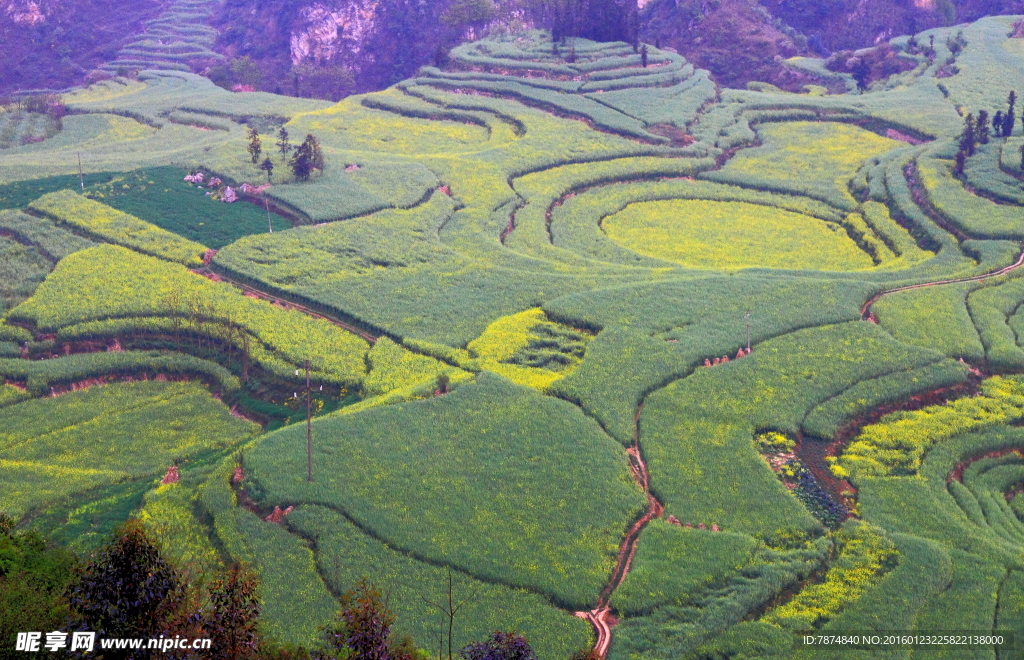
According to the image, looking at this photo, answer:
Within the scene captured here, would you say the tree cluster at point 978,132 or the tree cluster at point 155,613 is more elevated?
the tree cluster at point 978,132

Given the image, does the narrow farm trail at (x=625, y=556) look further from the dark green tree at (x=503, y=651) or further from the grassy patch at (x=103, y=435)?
the grassy patch at (x=103, y=435)

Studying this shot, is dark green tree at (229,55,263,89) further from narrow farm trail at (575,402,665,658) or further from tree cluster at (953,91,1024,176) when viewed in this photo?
narrow farm trail at (575,402,665,658)

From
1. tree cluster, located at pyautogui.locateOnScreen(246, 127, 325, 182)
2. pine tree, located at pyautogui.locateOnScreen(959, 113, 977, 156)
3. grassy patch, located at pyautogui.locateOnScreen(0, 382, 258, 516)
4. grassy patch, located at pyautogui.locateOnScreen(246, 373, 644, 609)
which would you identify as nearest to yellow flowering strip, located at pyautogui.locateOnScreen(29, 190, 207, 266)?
tree cluster, located at pyautogui.locateOnScreen(246, 127, 325, 182)

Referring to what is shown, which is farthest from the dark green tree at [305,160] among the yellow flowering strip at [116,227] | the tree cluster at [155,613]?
the tree cluster at [155,613]

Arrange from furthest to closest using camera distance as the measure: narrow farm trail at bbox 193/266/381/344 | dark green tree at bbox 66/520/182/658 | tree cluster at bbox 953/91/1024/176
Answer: tree cluster at bbox 953/91/1024/176 < narrow farm trail at bbox 193/266/381/344 < dark green tree at bbox 66/520/182/658

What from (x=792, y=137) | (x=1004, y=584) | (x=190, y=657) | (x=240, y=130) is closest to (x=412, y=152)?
(x=240, y=130)

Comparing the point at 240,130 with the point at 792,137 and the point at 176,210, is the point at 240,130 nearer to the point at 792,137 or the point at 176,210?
the point at 176,210

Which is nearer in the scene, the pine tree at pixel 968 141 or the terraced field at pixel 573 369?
the terraced field at pixel 573 369
